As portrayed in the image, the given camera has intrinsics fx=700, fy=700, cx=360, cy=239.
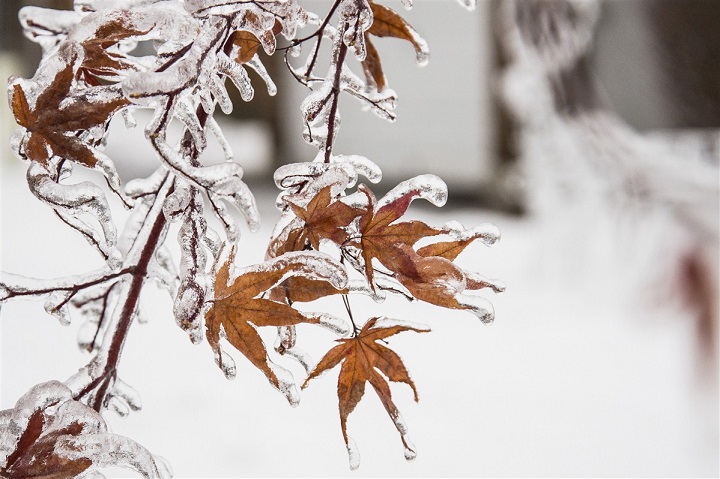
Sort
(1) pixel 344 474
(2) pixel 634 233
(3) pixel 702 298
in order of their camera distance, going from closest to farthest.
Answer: (1) pixel 344 474, (3) pixel 702 298, (2) pixel 634 233

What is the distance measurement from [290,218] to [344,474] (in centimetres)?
87

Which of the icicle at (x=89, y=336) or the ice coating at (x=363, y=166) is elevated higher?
the ice coating at (x=363, y=166)

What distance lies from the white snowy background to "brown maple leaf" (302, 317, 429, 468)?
25.3 inches

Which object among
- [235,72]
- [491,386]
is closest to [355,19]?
[235,72]

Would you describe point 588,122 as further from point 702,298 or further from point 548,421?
point 548,421

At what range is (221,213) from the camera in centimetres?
20

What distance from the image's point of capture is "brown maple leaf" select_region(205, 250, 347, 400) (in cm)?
21

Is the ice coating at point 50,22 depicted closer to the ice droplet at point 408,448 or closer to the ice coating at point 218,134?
the ice coating at point 218,134

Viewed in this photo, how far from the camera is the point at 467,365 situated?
1669mm

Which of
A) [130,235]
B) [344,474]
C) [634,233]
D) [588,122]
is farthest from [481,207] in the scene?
[130,235]

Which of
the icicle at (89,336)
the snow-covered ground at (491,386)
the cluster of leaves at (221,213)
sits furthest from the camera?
the snow-covered ground at (491,386)

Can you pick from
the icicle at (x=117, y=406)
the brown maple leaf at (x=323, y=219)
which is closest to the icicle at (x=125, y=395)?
the icicle at (x=117, y=406)

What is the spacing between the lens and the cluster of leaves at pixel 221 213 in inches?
8.2

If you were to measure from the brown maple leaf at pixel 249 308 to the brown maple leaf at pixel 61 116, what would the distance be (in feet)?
0.19
